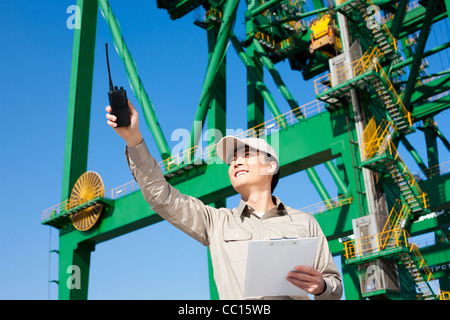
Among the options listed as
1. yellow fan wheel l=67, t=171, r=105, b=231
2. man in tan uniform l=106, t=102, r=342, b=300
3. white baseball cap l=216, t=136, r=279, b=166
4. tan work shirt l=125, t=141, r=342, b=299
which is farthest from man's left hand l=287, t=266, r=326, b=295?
yellow fan wheel l=67, t=171, r=105, b=231

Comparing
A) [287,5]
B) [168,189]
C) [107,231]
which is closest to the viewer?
[168,189]

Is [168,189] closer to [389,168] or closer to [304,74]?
[389,168]

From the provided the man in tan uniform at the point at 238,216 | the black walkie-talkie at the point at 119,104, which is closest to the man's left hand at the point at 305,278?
the man in tan uniform at the point at 238,216

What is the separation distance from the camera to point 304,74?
31.2 metres

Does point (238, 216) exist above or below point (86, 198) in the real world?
below

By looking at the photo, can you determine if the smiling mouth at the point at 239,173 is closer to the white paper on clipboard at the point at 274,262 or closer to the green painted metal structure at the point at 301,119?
the white paper on clipboard at the point at 274,262

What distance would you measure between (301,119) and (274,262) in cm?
1629

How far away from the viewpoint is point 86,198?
24734mm

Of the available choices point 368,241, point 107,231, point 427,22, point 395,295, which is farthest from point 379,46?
point 107,231

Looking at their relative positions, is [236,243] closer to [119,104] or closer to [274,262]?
[274,262]

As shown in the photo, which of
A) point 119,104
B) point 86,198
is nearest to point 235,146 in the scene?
point 119,104

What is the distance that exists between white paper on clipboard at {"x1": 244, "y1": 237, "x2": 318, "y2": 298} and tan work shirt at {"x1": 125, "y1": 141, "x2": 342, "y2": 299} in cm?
28

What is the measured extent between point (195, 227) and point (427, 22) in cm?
1795

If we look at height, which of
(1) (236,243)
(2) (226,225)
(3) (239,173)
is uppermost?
(3) (239,173)
